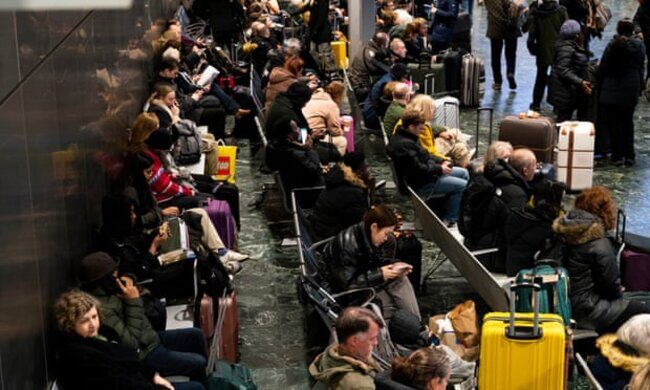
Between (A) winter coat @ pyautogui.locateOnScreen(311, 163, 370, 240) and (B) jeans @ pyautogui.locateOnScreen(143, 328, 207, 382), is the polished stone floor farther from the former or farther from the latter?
(B) jeans @ pyautogui.locateOnScreen(143, 328, 207, 382)

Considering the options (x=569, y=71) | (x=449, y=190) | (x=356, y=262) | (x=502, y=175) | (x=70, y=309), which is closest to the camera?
(x=70, y=309)

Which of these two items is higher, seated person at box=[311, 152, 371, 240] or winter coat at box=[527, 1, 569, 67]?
winter coat at box=[527, 1, 569, 67]

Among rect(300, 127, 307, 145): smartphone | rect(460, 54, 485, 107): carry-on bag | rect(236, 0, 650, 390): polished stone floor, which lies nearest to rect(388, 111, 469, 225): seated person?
rect(236, 0, 650, 390): polished stone floor

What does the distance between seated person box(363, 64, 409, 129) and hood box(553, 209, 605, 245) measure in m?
5.93

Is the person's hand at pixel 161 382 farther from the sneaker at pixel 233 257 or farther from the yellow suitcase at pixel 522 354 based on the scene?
the sneaker at pixel 233 257

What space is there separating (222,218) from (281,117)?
1.68 metres

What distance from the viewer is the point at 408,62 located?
633 inches

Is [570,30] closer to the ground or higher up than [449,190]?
higher up

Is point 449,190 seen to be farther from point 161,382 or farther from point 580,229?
point 161,382

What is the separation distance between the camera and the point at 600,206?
7938 millimetres

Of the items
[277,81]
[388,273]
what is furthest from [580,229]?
[277,81]

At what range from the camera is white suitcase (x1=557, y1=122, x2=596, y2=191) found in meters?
12.0

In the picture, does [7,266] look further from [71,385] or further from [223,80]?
[223,80]

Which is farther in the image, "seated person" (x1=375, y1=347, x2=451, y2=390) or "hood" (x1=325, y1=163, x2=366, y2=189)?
"hood" (x1=325, y1=163, x2=366, y2=189)
